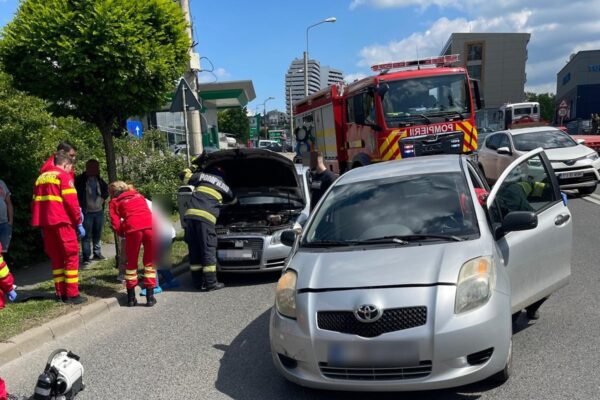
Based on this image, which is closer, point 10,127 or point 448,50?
point 10,127

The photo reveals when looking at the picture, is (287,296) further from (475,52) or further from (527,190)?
(475,52)

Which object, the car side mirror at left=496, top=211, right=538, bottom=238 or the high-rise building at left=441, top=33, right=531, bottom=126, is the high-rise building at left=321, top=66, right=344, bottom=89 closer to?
the high-rise building at left=441, top=33, right=531, bottom=126

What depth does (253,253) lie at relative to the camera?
7.52 metres

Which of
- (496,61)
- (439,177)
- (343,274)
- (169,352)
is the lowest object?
(169,352)

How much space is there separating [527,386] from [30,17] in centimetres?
706

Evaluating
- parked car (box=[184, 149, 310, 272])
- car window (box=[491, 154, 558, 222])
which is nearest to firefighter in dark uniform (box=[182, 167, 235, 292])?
parked car (box=[184, 149, 310, 272])

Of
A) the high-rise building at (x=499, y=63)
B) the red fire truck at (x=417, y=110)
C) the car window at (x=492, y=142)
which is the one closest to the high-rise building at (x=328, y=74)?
the high-rise building at (x=499, y=63)

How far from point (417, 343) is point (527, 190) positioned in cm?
259

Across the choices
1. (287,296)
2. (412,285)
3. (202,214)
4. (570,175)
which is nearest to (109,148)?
(202,214)

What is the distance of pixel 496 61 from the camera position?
4122 inches

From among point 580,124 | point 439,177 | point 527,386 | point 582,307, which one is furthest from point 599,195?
point 580,124

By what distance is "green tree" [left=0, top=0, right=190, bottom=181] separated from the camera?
6824 mm

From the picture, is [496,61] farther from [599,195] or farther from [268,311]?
[268,311]

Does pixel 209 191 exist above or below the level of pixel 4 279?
above
